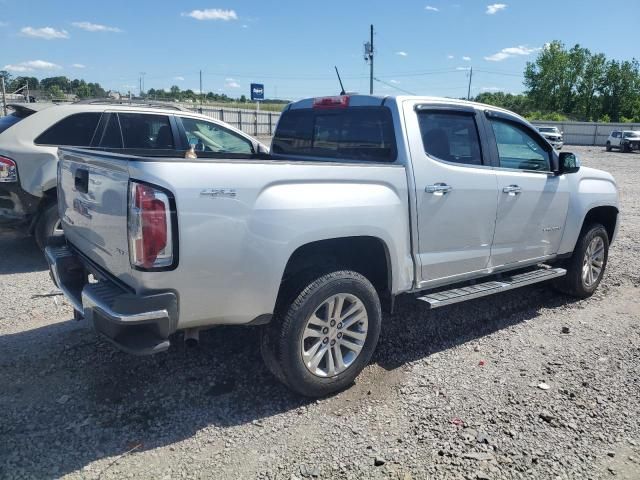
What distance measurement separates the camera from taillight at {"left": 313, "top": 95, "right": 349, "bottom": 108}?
4262mm

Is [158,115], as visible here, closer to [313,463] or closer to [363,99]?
[363,99]

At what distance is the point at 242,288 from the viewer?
2.92 m

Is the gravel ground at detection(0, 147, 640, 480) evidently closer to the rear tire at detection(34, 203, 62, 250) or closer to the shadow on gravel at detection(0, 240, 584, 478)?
the shadow on gravel at detection(0, 240, 584, 478)

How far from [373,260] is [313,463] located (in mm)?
1473

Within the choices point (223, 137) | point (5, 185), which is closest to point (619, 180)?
point (223, 137)

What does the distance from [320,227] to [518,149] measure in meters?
2.62

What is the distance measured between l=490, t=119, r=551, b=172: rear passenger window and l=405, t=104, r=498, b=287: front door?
11.6 inches

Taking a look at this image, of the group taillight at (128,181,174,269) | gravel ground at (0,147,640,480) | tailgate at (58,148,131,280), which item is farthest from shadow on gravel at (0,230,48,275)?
taillight at (128,181,174,269)

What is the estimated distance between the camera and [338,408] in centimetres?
339

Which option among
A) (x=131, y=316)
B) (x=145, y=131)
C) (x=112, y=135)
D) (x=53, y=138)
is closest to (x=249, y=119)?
(x=145, y=131)

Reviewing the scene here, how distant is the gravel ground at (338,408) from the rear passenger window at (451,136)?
122cm

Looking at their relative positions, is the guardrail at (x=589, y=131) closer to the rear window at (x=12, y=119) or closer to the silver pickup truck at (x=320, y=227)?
the silver pickup truck at (x=320, y=227)

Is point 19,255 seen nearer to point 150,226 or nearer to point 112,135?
point 112,135

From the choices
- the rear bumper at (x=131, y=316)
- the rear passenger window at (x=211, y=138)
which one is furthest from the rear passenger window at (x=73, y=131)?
the rear bumper at (x=131, y=316)
